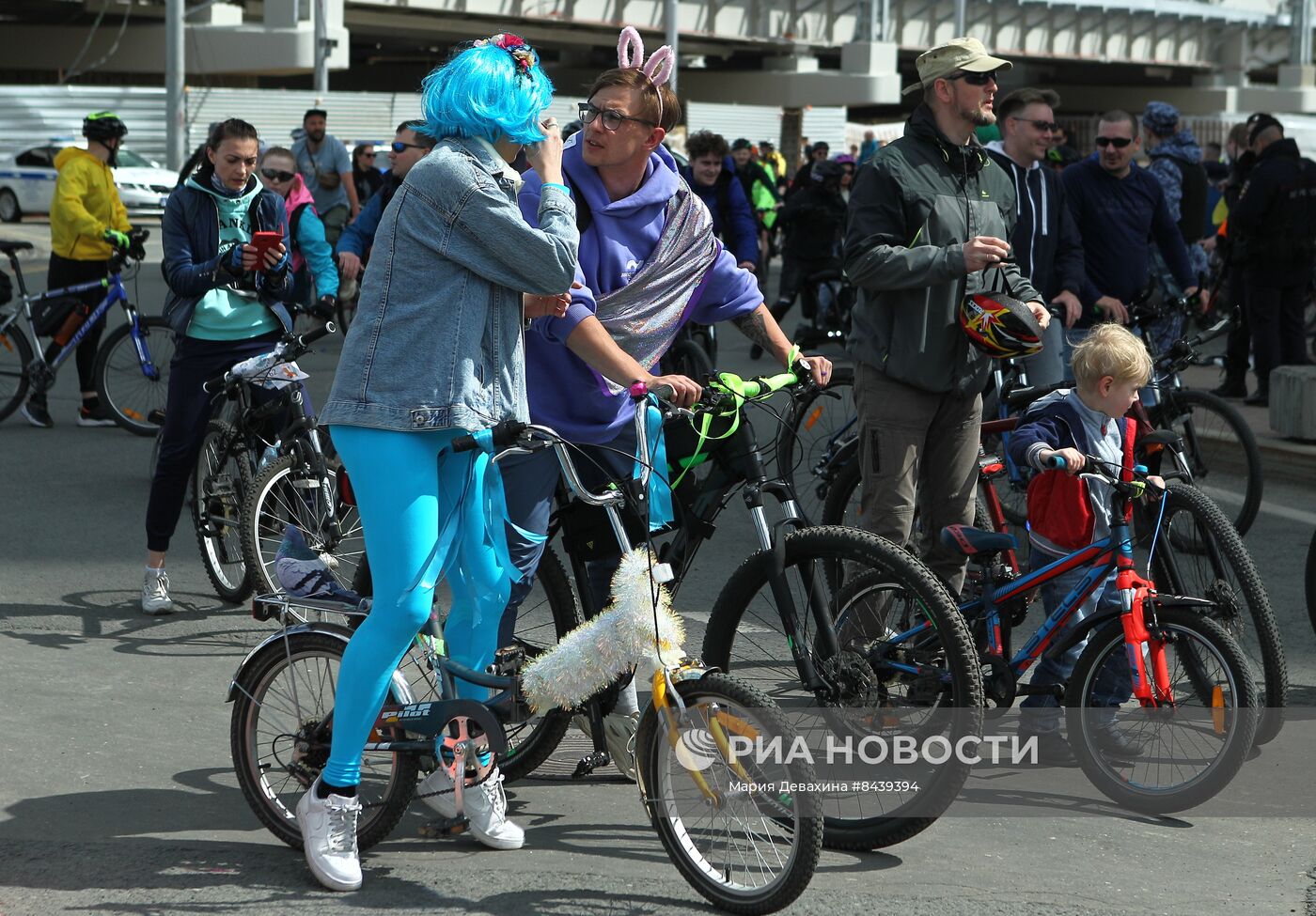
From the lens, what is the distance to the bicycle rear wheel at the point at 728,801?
383cm

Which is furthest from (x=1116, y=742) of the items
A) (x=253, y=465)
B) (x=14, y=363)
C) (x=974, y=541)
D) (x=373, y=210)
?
(x=14, y=363)

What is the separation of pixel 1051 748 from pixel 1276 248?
720cm

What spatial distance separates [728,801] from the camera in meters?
3.93

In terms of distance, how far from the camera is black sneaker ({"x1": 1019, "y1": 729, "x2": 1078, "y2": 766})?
5.17 meters

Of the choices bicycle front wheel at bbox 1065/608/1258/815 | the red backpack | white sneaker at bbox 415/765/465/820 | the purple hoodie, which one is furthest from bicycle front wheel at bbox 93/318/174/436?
bicycle front wheel at bbox 1065/608/1258/815

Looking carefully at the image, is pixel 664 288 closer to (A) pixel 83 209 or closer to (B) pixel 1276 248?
(A) pixel 83 209

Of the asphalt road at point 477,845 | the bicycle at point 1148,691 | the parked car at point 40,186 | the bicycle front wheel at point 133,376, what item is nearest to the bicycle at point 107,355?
the bicycle front wheel at point 133,376

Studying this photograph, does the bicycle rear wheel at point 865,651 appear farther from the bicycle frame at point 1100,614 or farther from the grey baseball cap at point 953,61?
the grey baseball cap at point 953,61

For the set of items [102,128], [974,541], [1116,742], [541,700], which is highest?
[102,128]

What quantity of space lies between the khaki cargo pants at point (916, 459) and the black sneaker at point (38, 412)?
6.91 m

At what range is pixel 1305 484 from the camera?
31.3ft

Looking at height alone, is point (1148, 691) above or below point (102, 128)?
below

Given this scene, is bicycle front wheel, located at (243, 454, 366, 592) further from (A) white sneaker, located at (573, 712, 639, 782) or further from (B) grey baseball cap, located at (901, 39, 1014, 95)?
(B) grey baseball cap, located at (901, 39, 1014, 95)

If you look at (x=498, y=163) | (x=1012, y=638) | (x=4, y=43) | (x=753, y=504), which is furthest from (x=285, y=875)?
(x=4, y=43)
